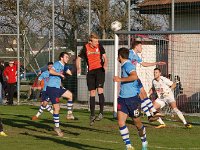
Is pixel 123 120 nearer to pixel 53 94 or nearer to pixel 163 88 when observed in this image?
pixel 53 94

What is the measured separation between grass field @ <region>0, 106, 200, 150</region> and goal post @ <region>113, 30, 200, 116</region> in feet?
7.10

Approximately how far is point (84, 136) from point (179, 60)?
314 inches

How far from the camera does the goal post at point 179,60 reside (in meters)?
22.3

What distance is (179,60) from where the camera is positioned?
23.0 meters

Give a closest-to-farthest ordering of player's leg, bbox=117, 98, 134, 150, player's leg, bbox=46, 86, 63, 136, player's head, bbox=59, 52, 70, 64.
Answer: player's leg, bbox=117, 98, 134, 150
player's leg, bbox=46, 86, 63, 136
player's head, bbox=59, 52, 70, 64

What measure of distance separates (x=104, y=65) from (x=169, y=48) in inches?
215

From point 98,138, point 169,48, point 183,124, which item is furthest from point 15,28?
point 98,138

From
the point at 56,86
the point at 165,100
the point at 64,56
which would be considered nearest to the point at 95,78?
the point at 64,56

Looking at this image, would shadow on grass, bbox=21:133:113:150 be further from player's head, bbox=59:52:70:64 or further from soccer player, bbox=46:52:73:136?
player's head, bbox=59:52:70:64

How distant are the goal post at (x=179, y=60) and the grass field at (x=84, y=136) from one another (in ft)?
7.10

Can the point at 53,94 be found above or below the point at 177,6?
below

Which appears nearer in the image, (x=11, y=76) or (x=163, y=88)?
(x=163, y=88)

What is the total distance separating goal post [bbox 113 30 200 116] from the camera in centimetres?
2233

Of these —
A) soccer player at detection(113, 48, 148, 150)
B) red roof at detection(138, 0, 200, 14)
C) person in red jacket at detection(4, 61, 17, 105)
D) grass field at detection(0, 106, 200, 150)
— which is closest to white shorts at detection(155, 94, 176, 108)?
grass field at detection(0, 106, 200, 150)
